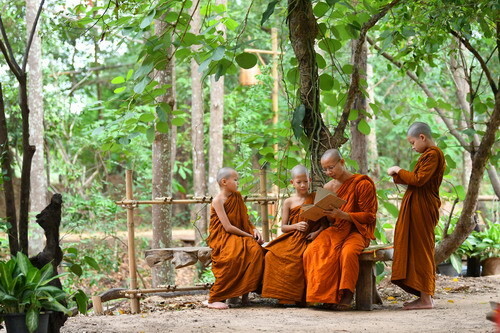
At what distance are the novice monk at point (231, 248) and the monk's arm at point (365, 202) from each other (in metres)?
0.95

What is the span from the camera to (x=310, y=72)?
6480 millimetres

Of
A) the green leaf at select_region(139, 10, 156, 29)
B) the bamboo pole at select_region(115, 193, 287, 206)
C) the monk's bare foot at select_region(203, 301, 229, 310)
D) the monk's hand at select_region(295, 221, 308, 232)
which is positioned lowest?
the monk's bare foot at select_region(203, 301, 229, 310)

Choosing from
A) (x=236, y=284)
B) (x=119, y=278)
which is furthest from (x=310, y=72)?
(x=119, y=278)

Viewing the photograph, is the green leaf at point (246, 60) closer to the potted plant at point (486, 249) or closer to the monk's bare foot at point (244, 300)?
the monk's bare foot at point (244, 300)

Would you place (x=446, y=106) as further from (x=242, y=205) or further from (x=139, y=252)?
(x=139, y=252)

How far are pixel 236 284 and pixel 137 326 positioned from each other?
4.37 feet

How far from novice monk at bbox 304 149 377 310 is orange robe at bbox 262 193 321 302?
142 millimetres

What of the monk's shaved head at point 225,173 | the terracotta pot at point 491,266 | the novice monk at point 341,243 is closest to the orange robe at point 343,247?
the novice monk at point 341,243

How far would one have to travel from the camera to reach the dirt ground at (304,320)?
4.83 metres

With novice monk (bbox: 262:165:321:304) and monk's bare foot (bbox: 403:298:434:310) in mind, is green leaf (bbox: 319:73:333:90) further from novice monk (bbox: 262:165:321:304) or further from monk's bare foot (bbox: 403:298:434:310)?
monk's bare foot (bbox: 403:298:434:310)

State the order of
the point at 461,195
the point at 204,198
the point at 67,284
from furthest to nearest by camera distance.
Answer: the point at 67,284 → the point at 461,195 → the point at 204,198

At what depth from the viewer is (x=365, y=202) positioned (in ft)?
19.2

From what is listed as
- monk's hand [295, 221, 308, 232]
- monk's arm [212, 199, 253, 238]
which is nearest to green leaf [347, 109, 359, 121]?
monk's hand [295, 221, 308, 232]

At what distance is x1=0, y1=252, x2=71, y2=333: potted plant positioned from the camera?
3.96m
